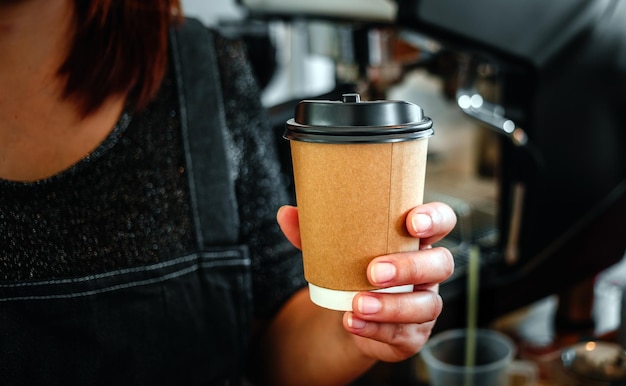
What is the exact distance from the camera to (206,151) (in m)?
0.91

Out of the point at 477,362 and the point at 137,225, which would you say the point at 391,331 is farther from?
the point at 477,362

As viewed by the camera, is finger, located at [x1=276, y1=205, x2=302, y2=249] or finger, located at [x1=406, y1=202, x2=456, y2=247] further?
finger, located at [x1=276, y1=205, x2=302, y2=249]

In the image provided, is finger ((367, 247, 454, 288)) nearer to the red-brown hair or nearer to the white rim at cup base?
the white rim at cup base

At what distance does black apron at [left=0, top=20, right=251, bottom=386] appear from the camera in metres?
0.78

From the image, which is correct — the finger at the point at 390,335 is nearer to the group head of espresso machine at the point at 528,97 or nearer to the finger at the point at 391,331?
the finger at the point at 391,331

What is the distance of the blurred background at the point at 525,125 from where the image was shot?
3.56 feet

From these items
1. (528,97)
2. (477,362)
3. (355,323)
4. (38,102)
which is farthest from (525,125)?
(38,102)

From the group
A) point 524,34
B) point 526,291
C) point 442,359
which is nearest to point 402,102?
point 524,34

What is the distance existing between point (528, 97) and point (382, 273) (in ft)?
2.29

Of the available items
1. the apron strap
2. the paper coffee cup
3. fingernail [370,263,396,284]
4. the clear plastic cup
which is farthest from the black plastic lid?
the clear plastic cup

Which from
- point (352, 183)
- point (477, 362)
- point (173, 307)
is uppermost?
point (352, 183)

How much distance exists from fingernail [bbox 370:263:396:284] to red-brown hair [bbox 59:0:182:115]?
478 millimetres

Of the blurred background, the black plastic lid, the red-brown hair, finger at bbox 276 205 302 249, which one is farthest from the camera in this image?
the blurred background

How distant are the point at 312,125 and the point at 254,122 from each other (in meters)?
0.46
